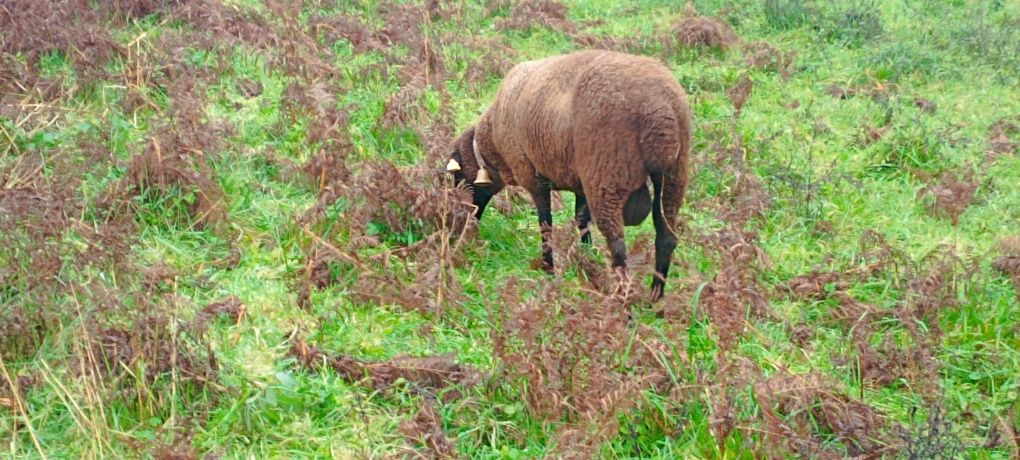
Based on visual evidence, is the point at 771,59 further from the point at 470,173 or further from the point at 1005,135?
the point at 470,173

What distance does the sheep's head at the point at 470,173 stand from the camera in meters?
7.15

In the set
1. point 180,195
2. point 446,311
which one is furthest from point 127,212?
point 446,311

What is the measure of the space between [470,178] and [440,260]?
1.64m

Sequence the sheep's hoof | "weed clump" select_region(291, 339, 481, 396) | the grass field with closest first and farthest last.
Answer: the grass field → "weed clump" select_region(291, 339, 481, 396) → the sheep's hoof

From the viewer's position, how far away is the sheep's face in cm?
716

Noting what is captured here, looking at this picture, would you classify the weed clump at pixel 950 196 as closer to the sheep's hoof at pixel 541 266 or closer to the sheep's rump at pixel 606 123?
the sheep's rump at pixel 606 123

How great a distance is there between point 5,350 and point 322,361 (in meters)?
1.50

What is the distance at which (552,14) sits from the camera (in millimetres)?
12750

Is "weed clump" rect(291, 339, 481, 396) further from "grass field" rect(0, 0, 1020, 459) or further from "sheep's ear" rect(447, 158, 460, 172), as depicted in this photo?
"sheep's ear" rect(447, 158, 460, 172)

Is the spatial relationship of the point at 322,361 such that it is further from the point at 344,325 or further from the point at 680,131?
the point at 680,131

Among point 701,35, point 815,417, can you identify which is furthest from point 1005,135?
point 815,417

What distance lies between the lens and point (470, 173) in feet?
23.7

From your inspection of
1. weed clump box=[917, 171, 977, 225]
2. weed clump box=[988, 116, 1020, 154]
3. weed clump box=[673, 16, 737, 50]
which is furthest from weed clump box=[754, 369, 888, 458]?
weed clump box=[673, 16, 737, 50]

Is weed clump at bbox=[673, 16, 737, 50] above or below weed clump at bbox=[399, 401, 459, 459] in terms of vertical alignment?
below
